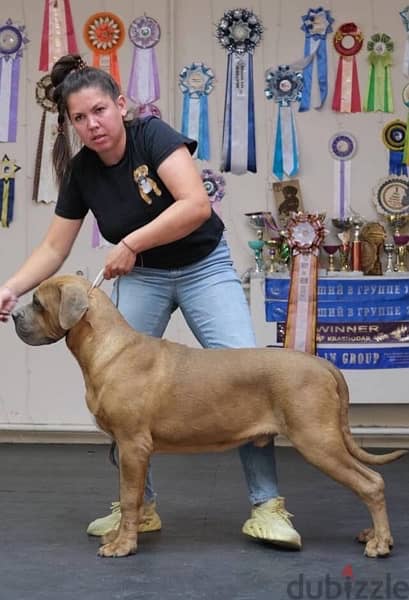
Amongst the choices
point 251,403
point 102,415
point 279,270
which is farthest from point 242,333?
point 279,270

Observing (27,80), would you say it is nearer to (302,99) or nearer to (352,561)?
(302,99)

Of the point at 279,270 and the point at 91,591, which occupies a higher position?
the point at 279,270

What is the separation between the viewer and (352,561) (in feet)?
12.0

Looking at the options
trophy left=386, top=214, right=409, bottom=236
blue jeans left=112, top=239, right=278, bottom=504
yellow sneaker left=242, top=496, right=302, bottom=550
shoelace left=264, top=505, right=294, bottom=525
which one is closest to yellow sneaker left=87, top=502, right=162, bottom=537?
blue jeans left=112, top=239, right=278, bottom=504

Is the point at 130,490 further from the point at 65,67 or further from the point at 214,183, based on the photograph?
the point at 214,183

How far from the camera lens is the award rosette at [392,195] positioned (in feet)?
20.1

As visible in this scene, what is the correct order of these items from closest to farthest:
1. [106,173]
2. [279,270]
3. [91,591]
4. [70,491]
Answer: [91,591]
[106,173]
[70,491]
[279,270]

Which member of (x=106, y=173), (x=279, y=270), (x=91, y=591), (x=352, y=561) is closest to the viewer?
(x=91, y=591)

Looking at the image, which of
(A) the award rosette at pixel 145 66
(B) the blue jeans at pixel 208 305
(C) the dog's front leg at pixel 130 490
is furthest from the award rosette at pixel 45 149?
(C) the dog's front leg at pixel 130 490

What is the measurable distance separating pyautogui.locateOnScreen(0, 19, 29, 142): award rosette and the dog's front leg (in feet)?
10.2

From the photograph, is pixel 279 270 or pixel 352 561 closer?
pixel 352 561

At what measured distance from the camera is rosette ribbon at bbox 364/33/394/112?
6094mm

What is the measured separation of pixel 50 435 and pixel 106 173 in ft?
9.48

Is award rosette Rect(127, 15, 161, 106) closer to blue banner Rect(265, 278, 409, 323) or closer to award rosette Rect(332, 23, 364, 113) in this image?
award rosette Rect(332, 23, 364, 113)
